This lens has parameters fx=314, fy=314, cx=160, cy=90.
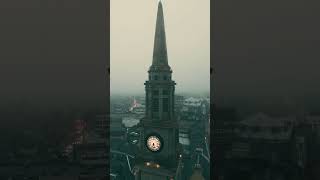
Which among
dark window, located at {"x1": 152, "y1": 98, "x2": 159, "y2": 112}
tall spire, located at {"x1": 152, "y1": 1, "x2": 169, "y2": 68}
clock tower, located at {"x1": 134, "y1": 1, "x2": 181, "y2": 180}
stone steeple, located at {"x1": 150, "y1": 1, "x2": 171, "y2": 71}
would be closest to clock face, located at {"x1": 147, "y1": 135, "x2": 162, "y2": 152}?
clock tower, located at {"x1": 134, "y1": 1, "x2": 181, "y2": 180}

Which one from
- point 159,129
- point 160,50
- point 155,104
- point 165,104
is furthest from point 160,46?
point 159,129

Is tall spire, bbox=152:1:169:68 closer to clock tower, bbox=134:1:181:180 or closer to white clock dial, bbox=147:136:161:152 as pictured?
clock tower, bbox=134:1:181:180

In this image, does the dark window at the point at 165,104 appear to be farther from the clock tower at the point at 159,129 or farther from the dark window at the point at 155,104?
the dark window at the point at 155,104

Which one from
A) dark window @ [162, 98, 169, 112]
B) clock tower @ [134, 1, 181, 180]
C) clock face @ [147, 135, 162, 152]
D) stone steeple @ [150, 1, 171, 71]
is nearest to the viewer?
stone steeple @ [150, 1, 171, 71]

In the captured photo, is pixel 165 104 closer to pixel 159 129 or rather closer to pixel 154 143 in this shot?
pixel 159 129

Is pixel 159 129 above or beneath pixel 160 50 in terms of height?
beneath

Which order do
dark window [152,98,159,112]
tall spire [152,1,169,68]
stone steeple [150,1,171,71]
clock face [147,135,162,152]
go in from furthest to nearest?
clock face [147,135,162,152], dark window [152,98,159,112], stone steeple [150,1,171,71], tall spire [152,1,169,68]

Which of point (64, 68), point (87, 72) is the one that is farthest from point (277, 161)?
point (64, 68)
